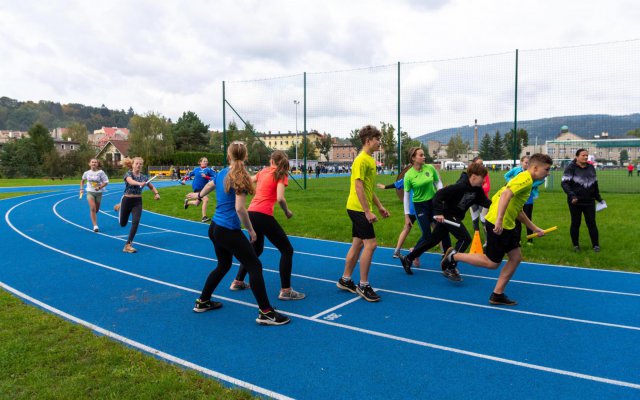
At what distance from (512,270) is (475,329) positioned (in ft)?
3.45

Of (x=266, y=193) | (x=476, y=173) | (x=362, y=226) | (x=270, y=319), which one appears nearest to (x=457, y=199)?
(x=476, y=173)

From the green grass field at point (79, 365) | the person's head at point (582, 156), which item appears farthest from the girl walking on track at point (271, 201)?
the person's head at point (582, 156)

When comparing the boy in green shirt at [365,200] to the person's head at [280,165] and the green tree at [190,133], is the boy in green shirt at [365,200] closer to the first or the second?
the person's head at [280,165]

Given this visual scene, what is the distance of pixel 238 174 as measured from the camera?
15.2 ft

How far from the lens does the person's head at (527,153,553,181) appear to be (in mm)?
4898

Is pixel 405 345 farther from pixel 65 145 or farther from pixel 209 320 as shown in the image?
pixel 65 145

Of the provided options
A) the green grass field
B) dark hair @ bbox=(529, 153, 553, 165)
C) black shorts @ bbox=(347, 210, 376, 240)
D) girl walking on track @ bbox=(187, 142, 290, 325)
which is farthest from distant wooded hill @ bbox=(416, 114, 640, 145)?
girl walking on track @ bbox=(187, 142, 290, 325)

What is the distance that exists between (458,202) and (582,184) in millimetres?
3508

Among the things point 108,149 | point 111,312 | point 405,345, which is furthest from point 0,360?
point 108,149

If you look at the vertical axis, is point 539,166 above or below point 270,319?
above

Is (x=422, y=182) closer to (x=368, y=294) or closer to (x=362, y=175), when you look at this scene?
(x=362, y=175)

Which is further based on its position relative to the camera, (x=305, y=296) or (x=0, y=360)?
(x=305, y=296)

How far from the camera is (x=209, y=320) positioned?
498 centimetres

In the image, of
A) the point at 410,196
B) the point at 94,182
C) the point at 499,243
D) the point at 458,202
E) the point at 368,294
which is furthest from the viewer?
the point at 94,182
